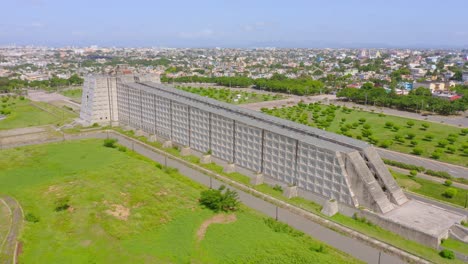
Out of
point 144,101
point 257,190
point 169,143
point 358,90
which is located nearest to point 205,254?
point 257,190

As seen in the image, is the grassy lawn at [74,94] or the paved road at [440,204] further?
the grassy lawn at [74,94]

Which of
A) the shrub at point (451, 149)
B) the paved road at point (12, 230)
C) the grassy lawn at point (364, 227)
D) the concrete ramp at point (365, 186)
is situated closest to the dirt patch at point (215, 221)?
the grassy lawn at point (364, 227)

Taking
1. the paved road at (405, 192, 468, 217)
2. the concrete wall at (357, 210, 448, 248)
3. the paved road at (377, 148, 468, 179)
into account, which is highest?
the concrete wall at (357, 210, 448, 248)

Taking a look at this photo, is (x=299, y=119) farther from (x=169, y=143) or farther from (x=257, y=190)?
(x=257, y=190)

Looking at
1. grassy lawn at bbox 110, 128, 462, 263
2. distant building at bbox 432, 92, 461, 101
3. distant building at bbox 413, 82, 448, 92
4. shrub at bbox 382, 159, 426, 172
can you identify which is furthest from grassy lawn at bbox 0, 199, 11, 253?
distant building at bbox 413, 82, 448, 92

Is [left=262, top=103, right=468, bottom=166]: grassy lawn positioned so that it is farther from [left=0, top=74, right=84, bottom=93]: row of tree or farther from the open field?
[left=0, top=74, right=84, bottom=93]: row of tree

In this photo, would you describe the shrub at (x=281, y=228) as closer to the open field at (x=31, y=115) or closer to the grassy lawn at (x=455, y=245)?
the grassy lawn at (x=455, y=245)
